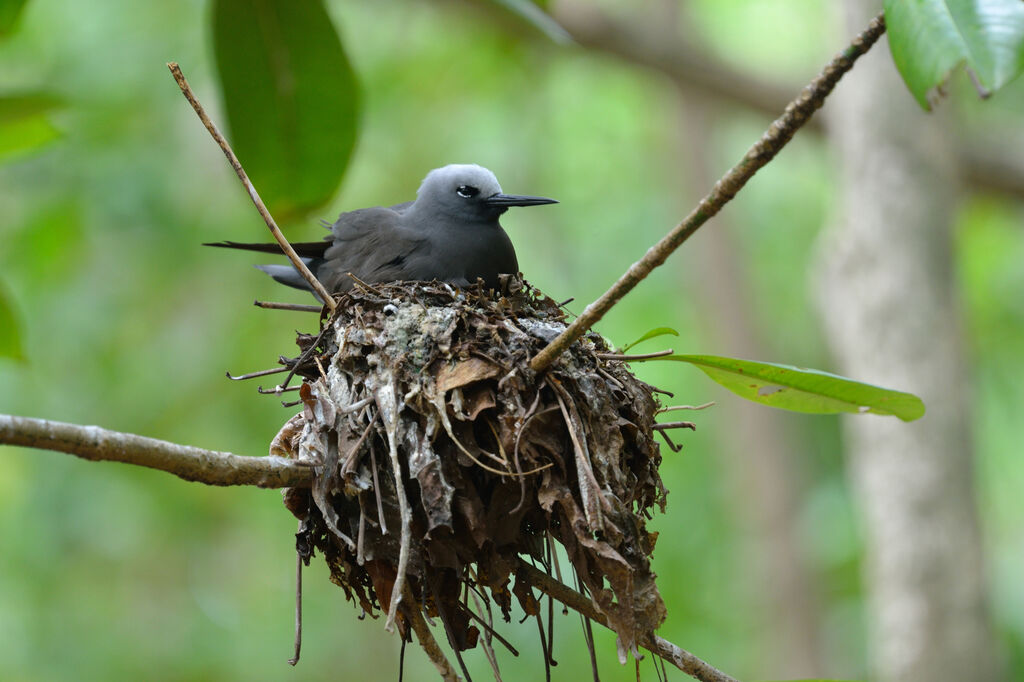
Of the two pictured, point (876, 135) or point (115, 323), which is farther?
point (115, 323)

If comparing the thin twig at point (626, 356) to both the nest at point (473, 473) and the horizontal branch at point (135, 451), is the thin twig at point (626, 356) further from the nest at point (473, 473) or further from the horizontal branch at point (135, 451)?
the horizontal branch at point (135, 451)

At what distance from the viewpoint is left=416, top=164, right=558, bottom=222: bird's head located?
13.1 feet

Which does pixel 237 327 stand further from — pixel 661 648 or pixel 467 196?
pixel 661 648

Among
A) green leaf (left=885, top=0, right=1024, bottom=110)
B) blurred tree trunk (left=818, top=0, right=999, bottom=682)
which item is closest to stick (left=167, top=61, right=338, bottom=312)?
green leaf (left=885, top=0, right=1024, bottom=110)

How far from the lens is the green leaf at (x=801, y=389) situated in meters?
2.30

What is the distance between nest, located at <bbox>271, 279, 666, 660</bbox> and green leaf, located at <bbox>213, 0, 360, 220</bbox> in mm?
744

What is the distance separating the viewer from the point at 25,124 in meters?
3.11

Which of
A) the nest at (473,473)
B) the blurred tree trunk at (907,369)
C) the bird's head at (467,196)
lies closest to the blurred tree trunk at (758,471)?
the blurred tree trunk at (907,369)

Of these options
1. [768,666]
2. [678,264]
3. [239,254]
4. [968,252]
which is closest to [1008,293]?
[968,252]

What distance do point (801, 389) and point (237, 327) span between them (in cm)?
678

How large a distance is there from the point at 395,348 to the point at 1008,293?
31.2ft

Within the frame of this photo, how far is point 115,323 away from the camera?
26.9 feet

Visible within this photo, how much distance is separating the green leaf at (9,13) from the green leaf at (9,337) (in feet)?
2.73

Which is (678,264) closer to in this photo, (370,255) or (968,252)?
(968,252)
